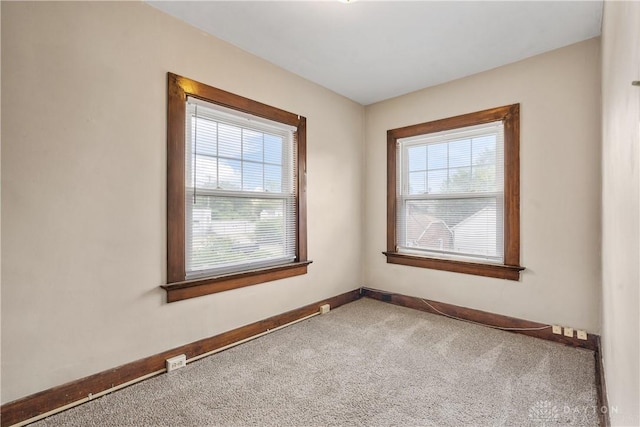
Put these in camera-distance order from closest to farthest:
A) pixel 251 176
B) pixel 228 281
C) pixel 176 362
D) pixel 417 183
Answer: pixel 176 362 < pixel 228 281 < pixel 251 176 < pixel 417 183

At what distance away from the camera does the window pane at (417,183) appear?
3544 millimetres

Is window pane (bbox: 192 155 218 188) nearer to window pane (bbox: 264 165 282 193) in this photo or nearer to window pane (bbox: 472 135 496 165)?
window pane (bbox: 264 165 282 193)

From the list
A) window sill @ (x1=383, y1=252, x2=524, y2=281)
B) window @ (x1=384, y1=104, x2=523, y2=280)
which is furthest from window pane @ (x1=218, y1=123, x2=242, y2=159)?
window sill @ (x1=383, y1=252, x2=524, y2=281)

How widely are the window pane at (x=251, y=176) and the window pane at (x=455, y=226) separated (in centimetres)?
184

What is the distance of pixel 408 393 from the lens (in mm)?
1936

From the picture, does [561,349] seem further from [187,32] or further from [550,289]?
[187,32]

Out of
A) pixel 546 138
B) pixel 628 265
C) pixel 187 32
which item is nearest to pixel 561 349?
pixel 546 138

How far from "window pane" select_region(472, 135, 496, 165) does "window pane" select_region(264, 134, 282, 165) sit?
1.98 m

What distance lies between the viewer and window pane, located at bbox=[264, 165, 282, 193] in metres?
2.90

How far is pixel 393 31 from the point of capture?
2406 millimetres

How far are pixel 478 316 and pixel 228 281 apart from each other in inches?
96.5

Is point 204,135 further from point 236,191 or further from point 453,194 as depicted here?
point 453,194

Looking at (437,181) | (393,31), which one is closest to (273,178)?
(393,31)

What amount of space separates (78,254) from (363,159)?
3124 mm
